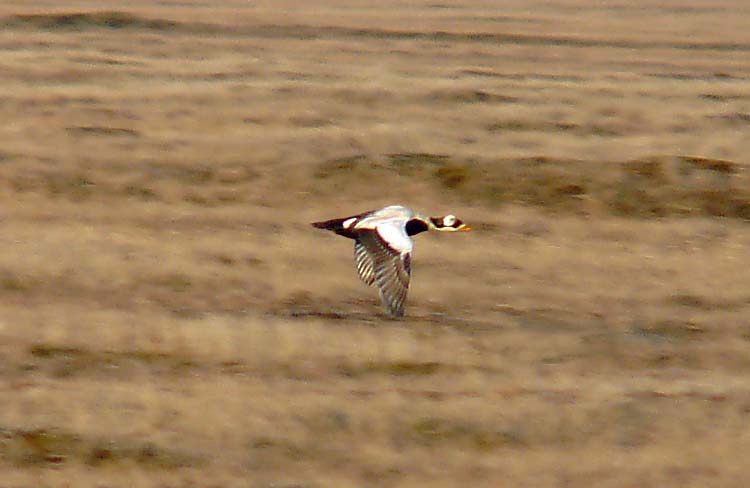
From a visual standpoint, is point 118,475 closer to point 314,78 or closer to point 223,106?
point 223,106

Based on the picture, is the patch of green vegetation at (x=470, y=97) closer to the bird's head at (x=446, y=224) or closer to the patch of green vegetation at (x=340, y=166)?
the patch of green vegetation at (x=340, y=166)

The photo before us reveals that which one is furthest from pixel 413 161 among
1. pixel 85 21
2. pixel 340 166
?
pixel 85 21

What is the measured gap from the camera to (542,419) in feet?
24.4

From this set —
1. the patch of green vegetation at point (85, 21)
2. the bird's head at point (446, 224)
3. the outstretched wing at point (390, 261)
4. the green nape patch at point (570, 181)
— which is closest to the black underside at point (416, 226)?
the bird's head at point (446, 224)

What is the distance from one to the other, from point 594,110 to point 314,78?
218 centimetres

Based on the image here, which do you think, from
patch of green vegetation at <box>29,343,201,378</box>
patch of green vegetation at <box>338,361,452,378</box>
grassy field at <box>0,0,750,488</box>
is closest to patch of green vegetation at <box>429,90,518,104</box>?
grassy field at <box>0,0,750,488</box>

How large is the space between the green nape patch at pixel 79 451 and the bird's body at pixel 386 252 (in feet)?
4.34

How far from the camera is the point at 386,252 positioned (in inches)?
308

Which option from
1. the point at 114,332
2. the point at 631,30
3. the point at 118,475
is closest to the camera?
the point at 118,475

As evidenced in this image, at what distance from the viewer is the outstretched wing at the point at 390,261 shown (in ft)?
25.3

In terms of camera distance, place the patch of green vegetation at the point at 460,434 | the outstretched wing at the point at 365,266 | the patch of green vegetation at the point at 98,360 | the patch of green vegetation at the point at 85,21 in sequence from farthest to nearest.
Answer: the patch of green vegetation at the point at 85,21, the outstretched wing at the point at 365,266, the patch of green vegetation at the point at 98,360, the patch of green vegetation at the point at 460,434

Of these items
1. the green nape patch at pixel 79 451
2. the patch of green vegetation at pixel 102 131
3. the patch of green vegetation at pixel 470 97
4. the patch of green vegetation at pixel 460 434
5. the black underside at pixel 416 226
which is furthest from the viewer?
the patch of green vegetation at pixel 470 97

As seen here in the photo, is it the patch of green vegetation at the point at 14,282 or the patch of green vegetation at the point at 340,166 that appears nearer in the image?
the patch of green vegetation at the point at 14,282

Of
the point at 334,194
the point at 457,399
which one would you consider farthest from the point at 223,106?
the point at 457,399
